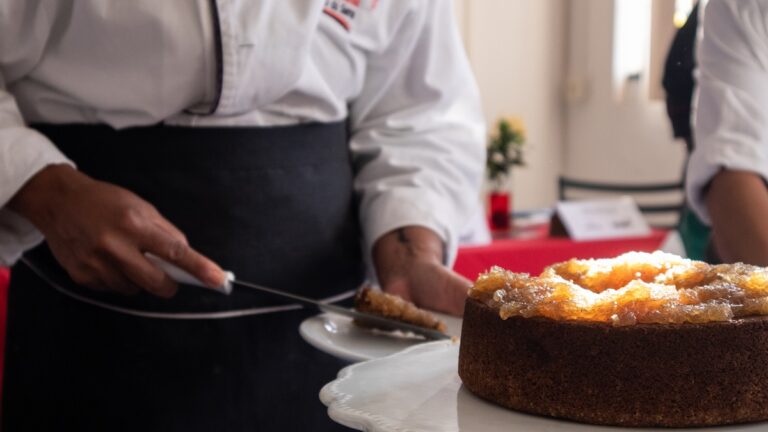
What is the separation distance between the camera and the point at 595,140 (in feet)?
20.4

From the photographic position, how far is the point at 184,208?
1.10 metres

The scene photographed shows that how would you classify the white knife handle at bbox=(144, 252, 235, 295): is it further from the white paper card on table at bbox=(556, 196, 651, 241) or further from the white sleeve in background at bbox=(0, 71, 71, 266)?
the white paper card on table at bbox=(556, 196, 651, 241)

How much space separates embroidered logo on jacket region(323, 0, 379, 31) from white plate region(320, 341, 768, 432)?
53 cm

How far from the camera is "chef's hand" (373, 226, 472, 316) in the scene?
1.05 m

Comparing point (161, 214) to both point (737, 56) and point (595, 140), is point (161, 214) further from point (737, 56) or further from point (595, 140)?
point (595, 140)

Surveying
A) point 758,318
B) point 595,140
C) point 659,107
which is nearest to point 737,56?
point 758,318

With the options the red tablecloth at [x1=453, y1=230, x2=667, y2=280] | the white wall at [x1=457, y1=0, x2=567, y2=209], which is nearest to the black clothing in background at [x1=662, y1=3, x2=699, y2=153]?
the red tablecloth at [x1=453, y1=230, x2=667, y2=280]

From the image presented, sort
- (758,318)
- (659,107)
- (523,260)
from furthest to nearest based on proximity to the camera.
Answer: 1. (659,107)
2. (523,260)
3. (758,318)

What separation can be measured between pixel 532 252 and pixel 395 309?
6.80ft

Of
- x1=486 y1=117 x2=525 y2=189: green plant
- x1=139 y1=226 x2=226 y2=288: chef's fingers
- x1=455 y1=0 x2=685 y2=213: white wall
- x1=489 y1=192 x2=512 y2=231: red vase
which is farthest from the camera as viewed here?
x1=455 y1=0 x2=685 y2=213: white wall

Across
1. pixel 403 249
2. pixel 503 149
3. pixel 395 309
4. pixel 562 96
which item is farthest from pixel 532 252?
pixel 562 96

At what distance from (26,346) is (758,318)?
84 cm

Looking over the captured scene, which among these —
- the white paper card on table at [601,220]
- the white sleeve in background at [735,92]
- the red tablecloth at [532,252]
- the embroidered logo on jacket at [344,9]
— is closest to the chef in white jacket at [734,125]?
the white sleeve in background at [735,92]

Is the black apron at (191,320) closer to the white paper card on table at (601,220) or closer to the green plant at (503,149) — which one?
the white paper card on table at (601,220)
